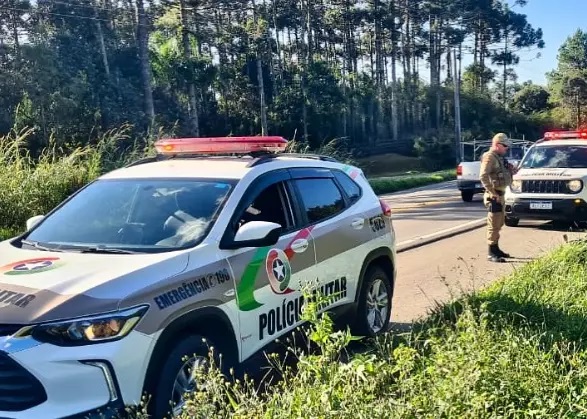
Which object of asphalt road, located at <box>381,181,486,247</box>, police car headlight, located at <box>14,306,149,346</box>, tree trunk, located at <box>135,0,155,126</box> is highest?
tree trunk, located at <box>135,0,155,126</box>

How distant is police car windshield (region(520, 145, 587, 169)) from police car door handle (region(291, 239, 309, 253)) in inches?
397

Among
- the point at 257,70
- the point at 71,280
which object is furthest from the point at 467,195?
the point at 257,70

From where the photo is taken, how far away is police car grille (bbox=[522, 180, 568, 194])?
13156 millimetres

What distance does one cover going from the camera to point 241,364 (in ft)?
14.4

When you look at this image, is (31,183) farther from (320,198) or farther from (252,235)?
(252,235)

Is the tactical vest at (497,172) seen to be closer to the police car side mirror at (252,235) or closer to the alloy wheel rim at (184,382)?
the police car side mirror at (252,235)

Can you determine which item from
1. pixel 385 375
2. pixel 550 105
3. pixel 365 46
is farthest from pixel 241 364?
pixel 550 105

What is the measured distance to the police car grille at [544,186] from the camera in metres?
13.2

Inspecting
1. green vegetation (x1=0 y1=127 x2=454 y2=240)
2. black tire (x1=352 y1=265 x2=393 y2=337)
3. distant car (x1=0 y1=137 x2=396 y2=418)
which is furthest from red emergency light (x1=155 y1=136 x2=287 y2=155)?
green vegetation (x1=0 y1=127 x2=454 y2=240)

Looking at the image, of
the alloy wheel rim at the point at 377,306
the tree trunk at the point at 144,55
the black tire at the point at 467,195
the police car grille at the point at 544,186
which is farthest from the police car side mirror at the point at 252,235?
the tree trunk at the point at 144,55

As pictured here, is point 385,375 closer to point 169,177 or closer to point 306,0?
point 169,177

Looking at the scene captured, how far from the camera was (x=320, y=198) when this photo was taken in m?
5.71

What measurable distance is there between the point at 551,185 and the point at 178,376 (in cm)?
1103

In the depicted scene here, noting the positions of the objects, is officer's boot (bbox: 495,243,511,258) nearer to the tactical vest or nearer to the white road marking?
the tactical vest
